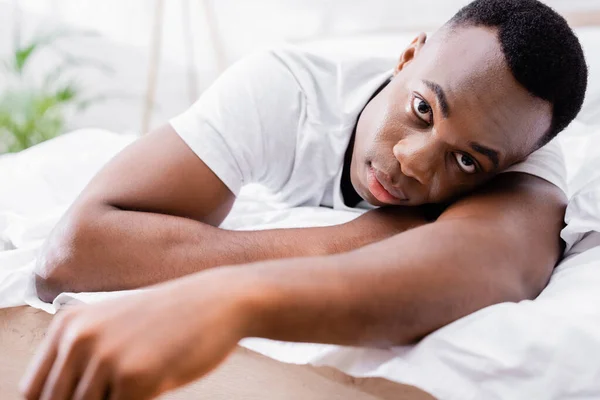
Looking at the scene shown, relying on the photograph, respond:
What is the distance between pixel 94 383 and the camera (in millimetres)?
417

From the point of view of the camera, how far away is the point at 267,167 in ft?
3.53

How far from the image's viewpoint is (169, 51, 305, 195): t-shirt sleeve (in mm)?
964

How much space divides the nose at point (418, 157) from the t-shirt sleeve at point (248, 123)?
26 cm

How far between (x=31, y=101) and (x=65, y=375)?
192 cm

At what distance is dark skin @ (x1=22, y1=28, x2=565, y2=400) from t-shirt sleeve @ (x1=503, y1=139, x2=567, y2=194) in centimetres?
3

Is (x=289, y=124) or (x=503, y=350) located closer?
(x=503, y=350)

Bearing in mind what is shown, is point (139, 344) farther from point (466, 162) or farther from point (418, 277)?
point (466, 162)

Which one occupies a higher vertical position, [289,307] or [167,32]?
[289,307]

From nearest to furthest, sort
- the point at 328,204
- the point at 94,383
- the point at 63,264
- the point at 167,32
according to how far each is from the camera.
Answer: the point at 94,383 < the point at 63,264 < the point at 328,204 < the point at 167,32

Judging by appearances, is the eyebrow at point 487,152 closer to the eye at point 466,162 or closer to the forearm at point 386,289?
the eye at point 466,162

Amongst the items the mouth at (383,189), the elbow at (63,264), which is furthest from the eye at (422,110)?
the elbow at (63,264)

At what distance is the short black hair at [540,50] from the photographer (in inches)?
32.4

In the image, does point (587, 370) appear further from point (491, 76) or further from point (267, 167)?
point (267, 167)

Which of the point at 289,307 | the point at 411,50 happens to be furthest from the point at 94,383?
the point at 411,50
